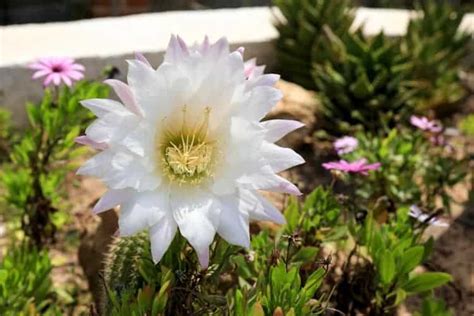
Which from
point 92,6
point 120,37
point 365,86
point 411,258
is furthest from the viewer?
point 92,6

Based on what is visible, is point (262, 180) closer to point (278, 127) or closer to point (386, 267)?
point (278, 127)

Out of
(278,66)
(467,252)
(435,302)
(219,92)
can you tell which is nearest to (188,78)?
(219,92)

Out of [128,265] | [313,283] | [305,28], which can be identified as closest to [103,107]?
[128,265]

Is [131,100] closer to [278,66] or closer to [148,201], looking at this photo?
[148,201]

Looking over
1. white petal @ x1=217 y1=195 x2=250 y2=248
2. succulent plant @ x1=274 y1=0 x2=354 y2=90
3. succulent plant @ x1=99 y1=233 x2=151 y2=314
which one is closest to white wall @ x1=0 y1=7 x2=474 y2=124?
succulent plant @ x1=274 y1=0 x2=354 y2=90

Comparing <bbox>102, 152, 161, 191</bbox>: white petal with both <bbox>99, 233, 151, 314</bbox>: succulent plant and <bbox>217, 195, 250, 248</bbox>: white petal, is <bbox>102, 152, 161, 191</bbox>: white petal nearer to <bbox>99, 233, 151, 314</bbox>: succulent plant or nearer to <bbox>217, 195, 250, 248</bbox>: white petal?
<bbox>217, 195, 250, 248</bbox>: white petal

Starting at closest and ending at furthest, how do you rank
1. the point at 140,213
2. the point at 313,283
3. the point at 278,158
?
the point at 140,213, the point at 278,158, the point at 313,283
